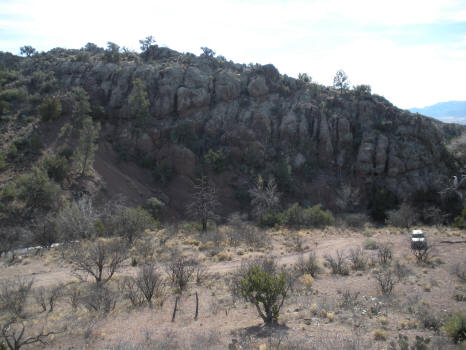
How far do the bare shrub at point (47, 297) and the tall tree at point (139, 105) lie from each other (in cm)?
2711

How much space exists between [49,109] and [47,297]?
29435 millimetres

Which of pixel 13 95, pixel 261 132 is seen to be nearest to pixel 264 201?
pixel 261 132

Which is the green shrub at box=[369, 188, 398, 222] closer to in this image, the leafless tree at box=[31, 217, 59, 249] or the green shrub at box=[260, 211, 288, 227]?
the green shrub at box=[260, 211, 288, 227]

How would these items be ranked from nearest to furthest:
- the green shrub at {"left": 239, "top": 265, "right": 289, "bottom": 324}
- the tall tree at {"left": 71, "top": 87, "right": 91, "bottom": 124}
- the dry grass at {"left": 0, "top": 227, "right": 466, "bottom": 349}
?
the dry grass at {"left": 0, "top": 227, "right": 466, "bottom": 349}
the green shrub at {"left": 239, "top": 265, "right": 289, "bottom": 324}
the tall tree at {"left": 71, "top": 87, "right": 91, "bottom": 124}

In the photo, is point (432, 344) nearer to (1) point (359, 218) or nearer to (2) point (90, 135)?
(1) point (359, 218)

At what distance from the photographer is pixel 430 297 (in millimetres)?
10930

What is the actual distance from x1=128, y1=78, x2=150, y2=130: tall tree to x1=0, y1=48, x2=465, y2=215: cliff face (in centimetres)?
126

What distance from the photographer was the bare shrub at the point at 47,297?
11408 millimetres

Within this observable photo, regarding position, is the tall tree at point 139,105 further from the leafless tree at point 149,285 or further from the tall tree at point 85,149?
the leafless tree at point 149,285

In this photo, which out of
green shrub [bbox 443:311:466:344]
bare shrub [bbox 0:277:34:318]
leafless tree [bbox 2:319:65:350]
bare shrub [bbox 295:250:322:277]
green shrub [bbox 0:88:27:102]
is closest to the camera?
green shrub [bbox 443:311:466:344]

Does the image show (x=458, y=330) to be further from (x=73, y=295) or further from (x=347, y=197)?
(x=347, y=197)

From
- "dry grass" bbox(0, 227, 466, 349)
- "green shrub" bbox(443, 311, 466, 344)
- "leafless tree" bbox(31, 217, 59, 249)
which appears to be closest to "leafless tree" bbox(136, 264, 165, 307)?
"dry grass" bbox(0, 227, 466, 349)

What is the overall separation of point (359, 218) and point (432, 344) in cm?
2404

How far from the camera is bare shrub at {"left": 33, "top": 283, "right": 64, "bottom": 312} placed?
449 inches
